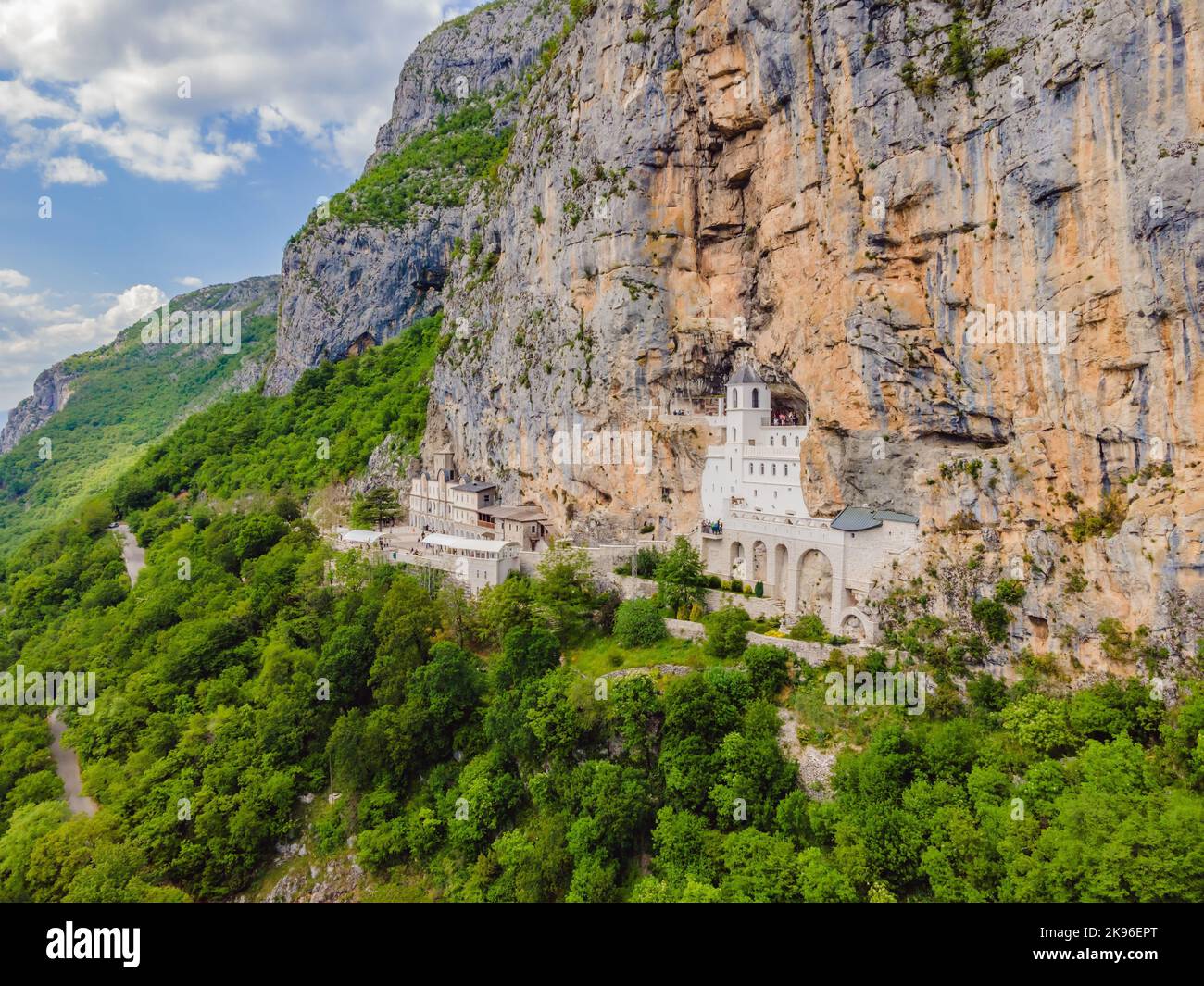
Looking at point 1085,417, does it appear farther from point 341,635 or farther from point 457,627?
point 341,635

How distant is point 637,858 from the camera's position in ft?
80.5

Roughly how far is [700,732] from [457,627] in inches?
594

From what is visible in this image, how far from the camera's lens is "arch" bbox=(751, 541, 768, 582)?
33.0 metres

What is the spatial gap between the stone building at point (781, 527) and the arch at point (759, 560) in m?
0.05

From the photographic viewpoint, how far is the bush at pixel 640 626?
31.4 meters

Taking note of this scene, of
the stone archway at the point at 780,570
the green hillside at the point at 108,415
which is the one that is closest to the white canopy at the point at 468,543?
the stone archway at the point at 780,570

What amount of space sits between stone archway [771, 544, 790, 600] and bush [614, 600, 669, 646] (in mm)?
5576

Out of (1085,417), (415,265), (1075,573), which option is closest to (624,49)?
(1085,417)

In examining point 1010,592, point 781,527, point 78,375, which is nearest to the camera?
point 1010,592

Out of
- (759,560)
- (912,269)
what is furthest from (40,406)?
(912,269)

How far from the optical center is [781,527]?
3184 cm

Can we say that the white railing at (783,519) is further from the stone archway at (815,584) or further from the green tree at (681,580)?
the green tree at (681,580)

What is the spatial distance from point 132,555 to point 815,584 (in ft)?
195

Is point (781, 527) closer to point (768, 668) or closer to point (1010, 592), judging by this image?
point (768, 668)
